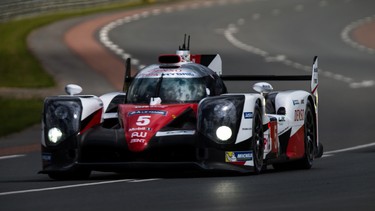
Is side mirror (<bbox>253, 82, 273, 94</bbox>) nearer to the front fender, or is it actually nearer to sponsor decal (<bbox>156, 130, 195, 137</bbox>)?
the front fender

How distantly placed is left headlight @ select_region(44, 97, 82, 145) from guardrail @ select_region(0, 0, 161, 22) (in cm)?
4185

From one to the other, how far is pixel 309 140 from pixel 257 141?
2179mm

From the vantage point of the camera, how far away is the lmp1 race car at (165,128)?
13219 mm

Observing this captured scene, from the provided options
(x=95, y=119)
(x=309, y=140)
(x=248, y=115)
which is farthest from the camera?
(x=309, y=140)

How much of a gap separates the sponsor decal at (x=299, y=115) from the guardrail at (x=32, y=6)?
1605 inches

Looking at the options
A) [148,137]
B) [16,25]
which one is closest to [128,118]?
[148,137]

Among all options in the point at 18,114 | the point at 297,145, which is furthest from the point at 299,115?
the point at 18,114

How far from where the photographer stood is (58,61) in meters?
40.0

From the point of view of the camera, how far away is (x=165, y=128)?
13305mm

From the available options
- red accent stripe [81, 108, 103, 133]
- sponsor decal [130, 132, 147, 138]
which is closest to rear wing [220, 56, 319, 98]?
red accent stripe [81, 108, 103, 133]

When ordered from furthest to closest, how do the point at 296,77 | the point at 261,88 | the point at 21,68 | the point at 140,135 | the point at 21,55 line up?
the point at 21,55 → the point at 21,68 → the point at 296,77 → the point at 261,88 → the point at 140,135

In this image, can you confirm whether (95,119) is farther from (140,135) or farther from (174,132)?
(174,132)

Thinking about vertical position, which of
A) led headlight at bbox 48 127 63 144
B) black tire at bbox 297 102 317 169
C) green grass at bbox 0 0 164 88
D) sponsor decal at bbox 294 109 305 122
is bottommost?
green grass at bbox 0 0 164 88

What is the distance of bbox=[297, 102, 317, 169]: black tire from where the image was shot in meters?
15.6
